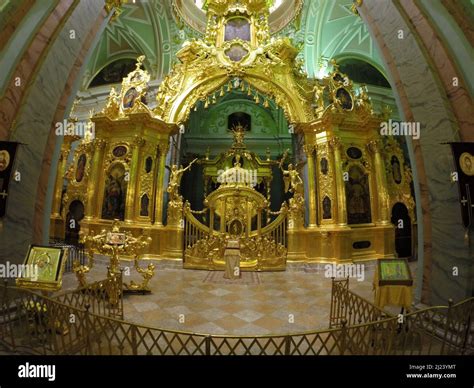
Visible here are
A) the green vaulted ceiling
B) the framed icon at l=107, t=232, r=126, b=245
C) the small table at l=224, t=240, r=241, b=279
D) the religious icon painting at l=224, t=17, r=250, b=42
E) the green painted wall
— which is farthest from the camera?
the green painted wall

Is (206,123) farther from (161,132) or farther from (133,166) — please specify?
(133,166)

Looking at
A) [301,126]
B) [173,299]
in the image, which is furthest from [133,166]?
[301,126]

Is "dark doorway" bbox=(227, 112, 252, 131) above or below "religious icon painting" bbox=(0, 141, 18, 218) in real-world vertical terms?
above

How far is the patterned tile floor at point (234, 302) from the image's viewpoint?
14.2 ft

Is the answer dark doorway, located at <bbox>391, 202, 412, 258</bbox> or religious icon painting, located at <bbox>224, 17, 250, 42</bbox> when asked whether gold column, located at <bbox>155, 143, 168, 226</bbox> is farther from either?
dark doorway, located at <bbox>391, 202, 412, 258</bbox>

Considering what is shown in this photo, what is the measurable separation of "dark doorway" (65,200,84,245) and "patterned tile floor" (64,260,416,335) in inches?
158

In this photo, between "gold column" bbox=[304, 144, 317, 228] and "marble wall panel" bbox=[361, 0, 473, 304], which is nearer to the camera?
"marble wall panel" bbox=[361, 0, 473, 304]

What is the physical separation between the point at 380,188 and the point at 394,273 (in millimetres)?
7481

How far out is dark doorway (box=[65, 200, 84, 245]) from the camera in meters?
11.4

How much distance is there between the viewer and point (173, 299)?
567cm

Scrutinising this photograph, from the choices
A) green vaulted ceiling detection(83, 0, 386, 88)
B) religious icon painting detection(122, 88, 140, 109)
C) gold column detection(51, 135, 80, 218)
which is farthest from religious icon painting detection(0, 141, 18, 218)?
green vaulted ceiling detection(83, 0, 386, 88)

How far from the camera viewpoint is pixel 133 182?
10.1 meters

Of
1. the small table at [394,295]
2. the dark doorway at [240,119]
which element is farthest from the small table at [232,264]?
the dark doorway at [240,119]
